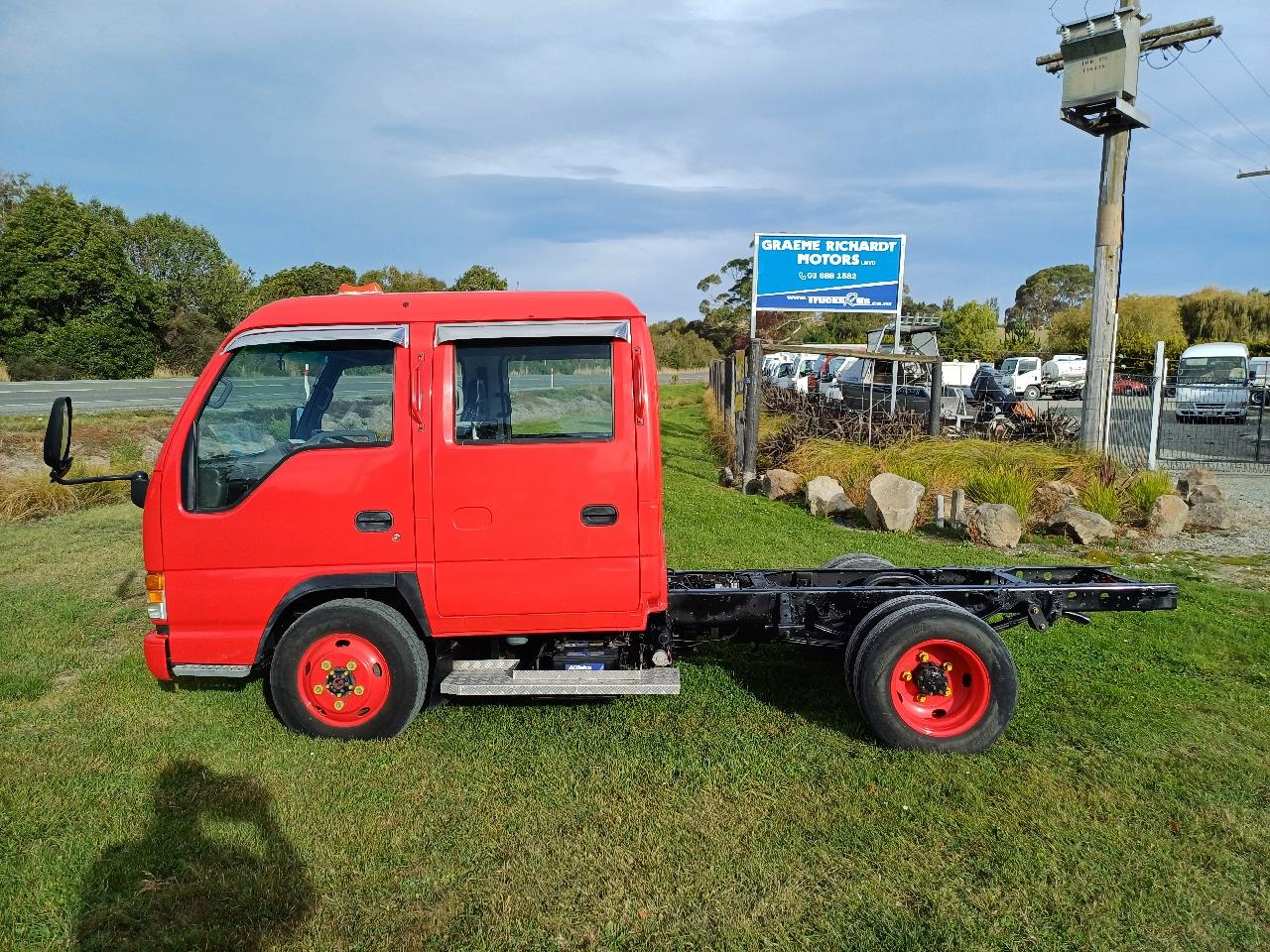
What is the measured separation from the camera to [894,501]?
9.75 metres

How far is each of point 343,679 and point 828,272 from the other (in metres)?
12.5

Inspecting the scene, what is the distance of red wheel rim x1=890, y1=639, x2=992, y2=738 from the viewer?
4.30 metres

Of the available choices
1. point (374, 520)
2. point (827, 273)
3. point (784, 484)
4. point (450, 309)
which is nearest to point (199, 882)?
point (374, 520)

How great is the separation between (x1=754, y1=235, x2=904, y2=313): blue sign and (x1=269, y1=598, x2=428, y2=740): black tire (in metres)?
11.6

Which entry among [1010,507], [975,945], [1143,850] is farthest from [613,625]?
[1010,507]

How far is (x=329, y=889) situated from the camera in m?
3.23

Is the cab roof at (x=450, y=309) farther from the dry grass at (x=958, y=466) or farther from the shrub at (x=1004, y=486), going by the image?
the dry grass at (x=958, y=466)

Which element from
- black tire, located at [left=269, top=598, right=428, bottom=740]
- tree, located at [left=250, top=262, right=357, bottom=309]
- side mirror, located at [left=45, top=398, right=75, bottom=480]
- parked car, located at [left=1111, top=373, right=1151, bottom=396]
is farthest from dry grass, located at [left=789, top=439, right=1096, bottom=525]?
tree, located at [left=250, top=262, right=357, bottom=309]

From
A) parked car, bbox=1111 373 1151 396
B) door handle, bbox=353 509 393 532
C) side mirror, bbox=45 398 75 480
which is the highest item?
parked car, bbox=1111 373 1151 396

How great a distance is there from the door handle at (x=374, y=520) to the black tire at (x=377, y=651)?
0.41 metres

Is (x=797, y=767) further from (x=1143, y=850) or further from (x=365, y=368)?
(x=365, y=368)

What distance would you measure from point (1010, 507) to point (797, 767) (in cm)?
603

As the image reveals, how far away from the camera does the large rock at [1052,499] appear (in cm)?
985

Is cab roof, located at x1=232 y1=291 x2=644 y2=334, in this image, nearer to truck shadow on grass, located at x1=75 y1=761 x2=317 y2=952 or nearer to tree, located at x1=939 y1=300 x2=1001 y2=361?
truck shadow on grass, located at x1=75 y1=761 x2=317 y2=952
